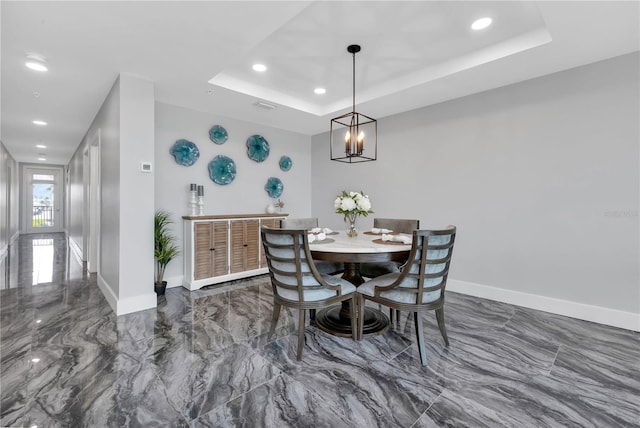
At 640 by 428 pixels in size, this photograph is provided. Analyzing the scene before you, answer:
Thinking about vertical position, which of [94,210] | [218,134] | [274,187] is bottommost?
[94,210]

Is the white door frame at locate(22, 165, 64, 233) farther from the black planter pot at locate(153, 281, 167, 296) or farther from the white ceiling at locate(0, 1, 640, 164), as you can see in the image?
the black planter pot at locate(153, 281, 167, 296)

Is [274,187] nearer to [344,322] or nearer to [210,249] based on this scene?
[210,249]

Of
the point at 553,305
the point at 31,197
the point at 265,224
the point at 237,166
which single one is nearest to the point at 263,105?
the point at 237,166

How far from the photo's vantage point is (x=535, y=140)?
3090mm

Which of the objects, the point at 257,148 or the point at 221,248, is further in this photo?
the point at 257,148

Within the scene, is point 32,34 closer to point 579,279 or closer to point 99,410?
point 99,410

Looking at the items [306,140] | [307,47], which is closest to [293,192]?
[306,140]

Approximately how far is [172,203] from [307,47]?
2619 millimetres

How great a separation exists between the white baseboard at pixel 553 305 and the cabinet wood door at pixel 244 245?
276 cm

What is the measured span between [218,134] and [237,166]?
0.55 meters

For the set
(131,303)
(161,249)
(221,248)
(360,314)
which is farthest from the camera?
(221,248)

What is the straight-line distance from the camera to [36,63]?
2.67 m

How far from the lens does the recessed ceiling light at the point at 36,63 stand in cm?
258

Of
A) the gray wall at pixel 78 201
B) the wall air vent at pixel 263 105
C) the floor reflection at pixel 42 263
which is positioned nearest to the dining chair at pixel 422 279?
the wall air vent at pixel 263 105
